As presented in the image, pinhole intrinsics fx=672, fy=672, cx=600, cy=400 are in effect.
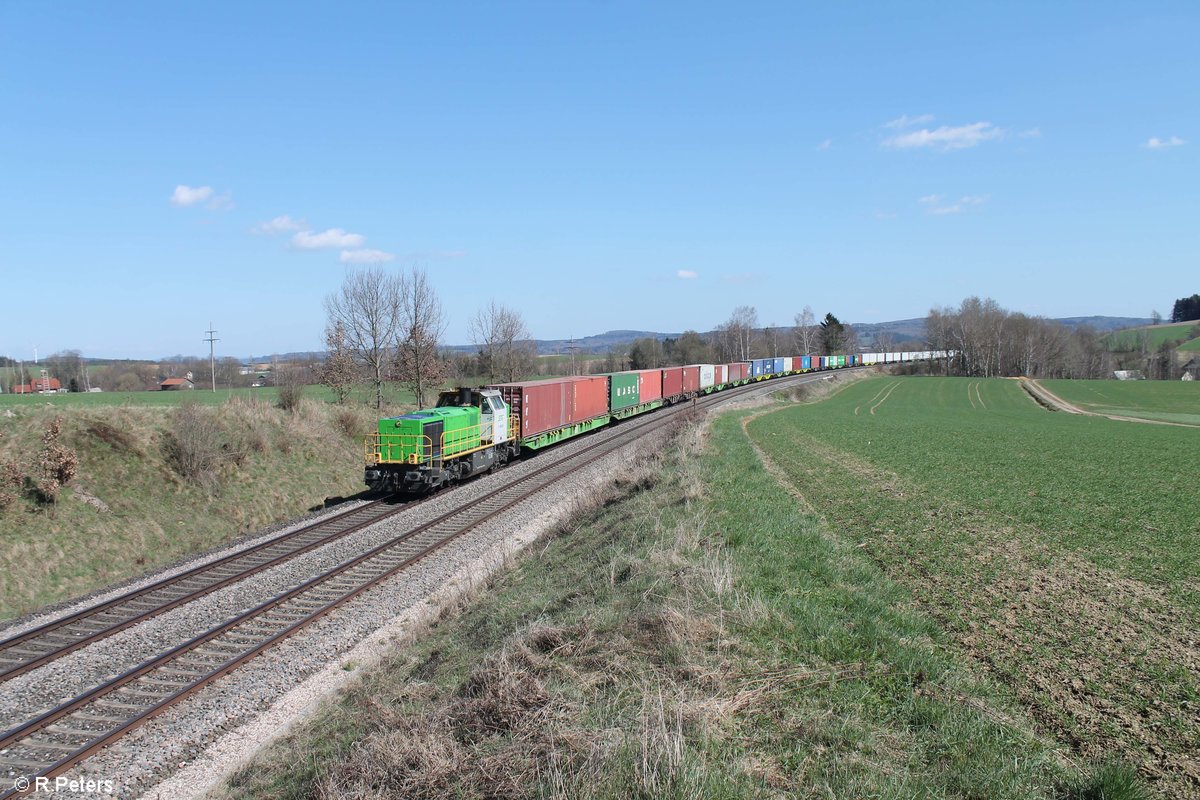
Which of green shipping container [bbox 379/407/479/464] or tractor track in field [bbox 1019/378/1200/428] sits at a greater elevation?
green shipping container [bbox 379/407/479/464]

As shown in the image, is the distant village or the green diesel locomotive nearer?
the green diesel locomotive

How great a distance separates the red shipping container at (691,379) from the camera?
54.5 m

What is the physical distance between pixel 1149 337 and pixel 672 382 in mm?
167216

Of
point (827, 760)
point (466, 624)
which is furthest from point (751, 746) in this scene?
point (466, 624)

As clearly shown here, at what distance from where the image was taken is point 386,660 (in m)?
10.5

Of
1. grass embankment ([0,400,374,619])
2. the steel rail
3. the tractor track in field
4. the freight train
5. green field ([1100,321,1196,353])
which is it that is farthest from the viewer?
green field ([1100,321,1196,353])

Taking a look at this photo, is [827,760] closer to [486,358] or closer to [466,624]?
[466,624]

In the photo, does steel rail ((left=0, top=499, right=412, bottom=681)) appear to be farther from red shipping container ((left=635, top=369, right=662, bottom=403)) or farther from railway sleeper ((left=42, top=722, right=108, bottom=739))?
red shipping container ((left=635, top=369, right=662, bottom=403))

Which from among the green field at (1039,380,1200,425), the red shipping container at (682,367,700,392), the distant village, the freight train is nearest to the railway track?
the freight train

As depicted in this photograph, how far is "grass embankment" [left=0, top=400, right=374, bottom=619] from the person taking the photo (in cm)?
1666

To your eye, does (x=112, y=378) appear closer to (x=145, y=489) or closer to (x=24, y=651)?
(x=145, y=489)

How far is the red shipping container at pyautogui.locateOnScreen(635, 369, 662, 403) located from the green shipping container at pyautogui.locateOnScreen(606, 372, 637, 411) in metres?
0.94

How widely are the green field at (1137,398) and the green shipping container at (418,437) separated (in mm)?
53880

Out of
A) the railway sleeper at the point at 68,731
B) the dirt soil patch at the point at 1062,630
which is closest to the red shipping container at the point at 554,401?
the dirt soil patch at the point at 1062,630
